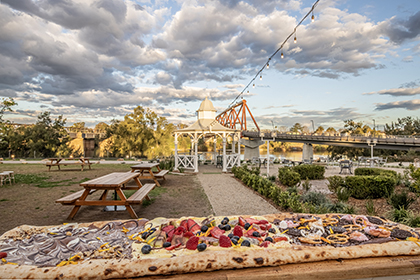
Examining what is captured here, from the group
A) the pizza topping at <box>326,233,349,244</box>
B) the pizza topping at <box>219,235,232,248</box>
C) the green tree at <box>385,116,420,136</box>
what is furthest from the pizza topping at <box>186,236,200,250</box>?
the green tree at <box>385,116,420,136</box>

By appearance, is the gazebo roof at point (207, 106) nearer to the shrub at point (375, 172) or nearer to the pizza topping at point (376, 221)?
the shrub at point (375, 172)

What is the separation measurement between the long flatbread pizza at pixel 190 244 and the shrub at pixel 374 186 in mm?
3687

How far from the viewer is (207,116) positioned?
17531 millimetres

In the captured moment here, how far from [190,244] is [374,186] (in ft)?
21.2

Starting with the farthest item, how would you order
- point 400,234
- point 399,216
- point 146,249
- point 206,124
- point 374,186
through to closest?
point 206,124
point 374,186
point 399,216
point 400,234
point 146,249

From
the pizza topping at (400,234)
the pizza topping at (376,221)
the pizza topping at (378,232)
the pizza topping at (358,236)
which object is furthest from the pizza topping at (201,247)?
the pizza topping at (376,221)

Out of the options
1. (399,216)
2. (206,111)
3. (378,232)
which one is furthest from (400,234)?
(206,111)

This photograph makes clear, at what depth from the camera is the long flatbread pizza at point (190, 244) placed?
2346 millimetres

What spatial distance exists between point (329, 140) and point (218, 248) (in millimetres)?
35983

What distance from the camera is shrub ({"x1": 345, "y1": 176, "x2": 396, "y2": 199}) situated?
6725 millimetres

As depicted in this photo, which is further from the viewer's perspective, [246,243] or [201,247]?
[246,243]

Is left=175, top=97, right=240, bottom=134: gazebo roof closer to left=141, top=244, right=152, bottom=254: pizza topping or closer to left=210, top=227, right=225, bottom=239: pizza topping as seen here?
left=210, top=227, right=225, bottom=239: pizza topping

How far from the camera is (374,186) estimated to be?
266 inches

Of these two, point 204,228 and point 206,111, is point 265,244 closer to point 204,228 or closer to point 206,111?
point 204,228
